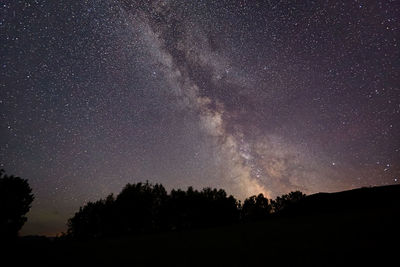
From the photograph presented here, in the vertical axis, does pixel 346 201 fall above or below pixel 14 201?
below

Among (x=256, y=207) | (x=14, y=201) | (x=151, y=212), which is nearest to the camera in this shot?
(x=14, y=201)

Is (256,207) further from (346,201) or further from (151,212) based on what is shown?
(346,201)

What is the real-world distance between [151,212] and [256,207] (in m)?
46.5

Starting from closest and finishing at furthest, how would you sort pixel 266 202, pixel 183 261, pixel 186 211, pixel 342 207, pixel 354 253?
pixel 354 253
pixel 183 261
pixel 342 207
pixel 186 211
pixel 266 202

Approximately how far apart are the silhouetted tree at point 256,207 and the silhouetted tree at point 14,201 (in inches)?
2710

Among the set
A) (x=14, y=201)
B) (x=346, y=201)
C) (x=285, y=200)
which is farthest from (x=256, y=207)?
(x=14, y=201)

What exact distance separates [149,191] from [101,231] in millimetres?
20057

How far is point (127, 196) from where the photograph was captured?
5878cm

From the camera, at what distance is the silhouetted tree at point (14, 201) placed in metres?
39.8

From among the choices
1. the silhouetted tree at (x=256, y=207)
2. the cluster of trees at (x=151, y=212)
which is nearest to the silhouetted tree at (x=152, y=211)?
the cluster of trees at (x=151, y=212)

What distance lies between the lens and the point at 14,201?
4228 cm

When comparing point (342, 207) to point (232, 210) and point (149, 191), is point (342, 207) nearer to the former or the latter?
point (232, 210)

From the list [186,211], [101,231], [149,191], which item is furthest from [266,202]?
[101,231]

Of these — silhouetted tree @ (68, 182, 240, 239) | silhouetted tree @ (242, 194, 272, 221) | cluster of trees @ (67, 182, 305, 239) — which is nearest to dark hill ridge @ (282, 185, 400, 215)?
cluster of trees @ (67, 182, 305, 239)
